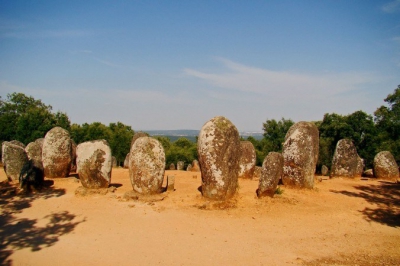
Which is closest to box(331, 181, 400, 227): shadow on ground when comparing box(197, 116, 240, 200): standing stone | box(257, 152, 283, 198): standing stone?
box(257, 152, 283, 198): standing stone

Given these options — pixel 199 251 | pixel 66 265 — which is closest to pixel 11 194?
pixel 66 265

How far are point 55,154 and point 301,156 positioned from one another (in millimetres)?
14214

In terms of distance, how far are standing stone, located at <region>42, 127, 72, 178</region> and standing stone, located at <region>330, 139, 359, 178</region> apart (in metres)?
17.9

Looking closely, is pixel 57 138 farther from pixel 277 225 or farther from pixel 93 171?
pixel 277 225

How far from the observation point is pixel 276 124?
134 ft

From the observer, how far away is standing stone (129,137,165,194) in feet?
39.7

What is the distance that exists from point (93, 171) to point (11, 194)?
4062mm

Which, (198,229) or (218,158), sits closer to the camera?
(198,229)

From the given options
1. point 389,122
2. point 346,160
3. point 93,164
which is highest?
point 389,122

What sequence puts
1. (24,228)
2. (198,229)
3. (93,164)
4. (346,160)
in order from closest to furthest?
(198,229), (24,228), (93,164), (346,160)

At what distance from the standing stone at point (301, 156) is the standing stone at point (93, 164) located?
9315 millimetres

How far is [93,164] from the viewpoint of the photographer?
511 inches

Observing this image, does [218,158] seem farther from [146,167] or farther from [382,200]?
[382,200]

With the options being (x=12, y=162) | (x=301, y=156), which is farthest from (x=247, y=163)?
(x=12, y=162)
